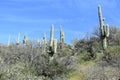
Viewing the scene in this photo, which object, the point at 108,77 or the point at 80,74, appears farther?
the point at 80,74

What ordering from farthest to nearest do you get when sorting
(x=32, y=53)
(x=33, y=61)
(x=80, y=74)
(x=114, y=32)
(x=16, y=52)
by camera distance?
(x=114, y=32), (x=16, y=52), (x=32, y=53), (x=33, y=61), (x=80, y=74)

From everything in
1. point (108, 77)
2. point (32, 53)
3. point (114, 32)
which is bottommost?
point (108, 77)

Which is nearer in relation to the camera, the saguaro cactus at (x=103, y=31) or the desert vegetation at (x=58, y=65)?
the desert vegetation at (x=58, y=65)

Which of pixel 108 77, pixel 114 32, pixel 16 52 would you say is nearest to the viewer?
pixel 108 77

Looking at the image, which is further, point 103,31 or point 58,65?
point 103,31

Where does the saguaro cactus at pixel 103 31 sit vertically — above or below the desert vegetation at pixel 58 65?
above

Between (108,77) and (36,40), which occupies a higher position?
(36,40)

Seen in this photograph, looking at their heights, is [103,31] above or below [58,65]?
above

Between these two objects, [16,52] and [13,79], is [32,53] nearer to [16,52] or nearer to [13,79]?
[16,52]

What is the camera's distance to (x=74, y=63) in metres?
21.0

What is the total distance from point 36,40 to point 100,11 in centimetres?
1009

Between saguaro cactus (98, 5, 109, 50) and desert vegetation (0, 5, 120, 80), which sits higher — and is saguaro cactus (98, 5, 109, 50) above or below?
above

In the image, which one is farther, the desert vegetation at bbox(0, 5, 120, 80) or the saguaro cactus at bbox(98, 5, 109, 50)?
the saguaro cactus at bbox(98, 5, 109, 50)

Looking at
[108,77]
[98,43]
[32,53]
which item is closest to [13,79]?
[108,77]
